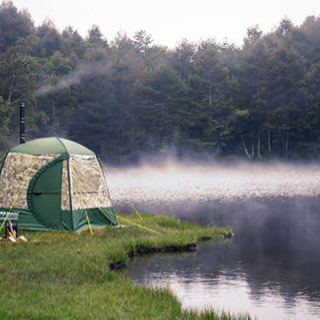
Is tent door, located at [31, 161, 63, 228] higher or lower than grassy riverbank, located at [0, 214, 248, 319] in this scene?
higher

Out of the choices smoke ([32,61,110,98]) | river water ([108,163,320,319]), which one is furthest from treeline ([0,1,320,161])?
river water ([108,163,320,319])

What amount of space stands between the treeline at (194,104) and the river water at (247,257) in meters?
30.3

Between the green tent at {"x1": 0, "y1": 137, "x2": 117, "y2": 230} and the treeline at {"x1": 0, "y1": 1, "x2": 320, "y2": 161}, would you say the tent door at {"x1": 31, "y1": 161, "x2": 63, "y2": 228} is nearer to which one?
the green tent at {"x1": 0, "y1": 137, "x2": 117, "y2": 230}

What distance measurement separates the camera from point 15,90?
6469cm

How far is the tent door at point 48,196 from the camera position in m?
20.3

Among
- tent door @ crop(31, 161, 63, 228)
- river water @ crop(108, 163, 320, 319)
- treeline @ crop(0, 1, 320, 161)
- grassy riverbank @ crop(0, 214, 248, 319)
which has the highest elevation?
treeline @ crop(0, 1, 320, 161)

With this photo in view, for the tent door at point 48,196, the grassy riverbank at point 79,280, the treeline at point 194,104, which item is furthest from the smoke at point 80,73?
the grassy riverbank at point 79,280

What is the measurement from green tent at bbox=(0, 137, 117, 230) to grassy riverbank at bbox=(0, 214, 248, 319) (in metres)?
1.01

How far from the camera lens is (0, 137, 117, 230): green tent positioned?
20312 mm

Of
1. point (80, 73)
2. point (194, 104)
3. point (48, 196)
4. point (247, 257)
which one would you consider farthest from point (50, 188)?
point (80, 73)

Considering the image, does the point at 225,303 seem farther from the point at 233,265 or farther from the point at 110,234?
the point at 110,234

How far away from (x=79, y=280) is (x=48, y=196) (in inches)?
299

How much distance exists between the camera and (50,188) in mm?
20484

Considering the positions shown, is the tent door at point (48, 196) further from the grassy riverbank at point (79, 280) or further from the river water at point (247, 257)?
the river water at point (247, 257)
